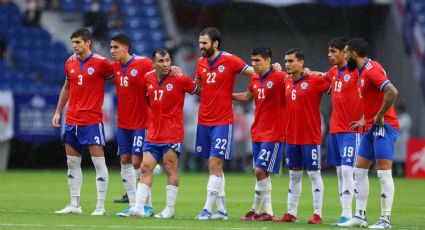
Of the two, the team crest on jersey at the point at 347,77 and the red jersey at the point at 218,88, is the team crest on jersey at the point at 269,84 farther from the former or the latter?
the team crest on jersey at the point at 347,77

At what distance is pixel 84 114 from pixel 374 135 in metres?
4.00

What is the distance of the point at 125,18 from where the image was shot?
3102 cm

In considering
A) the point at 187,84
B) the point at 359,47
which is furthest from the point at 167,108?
the point at 359,47

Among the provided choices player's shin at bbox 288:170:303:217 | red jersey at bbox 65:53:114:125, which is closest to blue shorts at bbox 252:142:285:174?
player's shin at bbox 288:170:303:217

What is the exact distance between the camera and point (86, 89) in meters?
14.8

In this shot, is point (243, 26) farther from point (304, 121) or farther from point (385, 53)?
point (304, 121)

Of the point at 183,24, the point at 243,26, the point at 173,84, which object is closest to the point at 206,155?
the point at 173,84

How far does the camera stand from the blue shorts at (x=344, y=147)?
14234mm

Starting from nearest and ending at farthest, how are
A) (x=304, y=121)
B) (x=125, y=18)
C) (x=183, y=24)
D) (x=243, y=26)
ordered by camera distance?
1. (x=304, y=121)
2. (x=243, y=26)
3. (x=183, y=24)
4. (x=125, y=18)

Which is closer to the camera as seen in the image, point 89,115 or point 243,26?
point 89,115

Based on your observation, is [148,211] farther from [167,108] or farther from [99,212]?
[167,108]

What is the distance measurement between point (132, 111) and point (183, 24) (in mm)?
13712

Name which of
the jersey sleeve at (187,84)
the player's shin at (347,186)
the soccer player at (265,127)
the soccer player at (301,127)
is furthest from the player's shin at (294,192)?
the jersey sleeve at (187,84)

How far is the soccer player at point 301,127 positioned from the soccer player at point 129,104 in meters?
2.02
